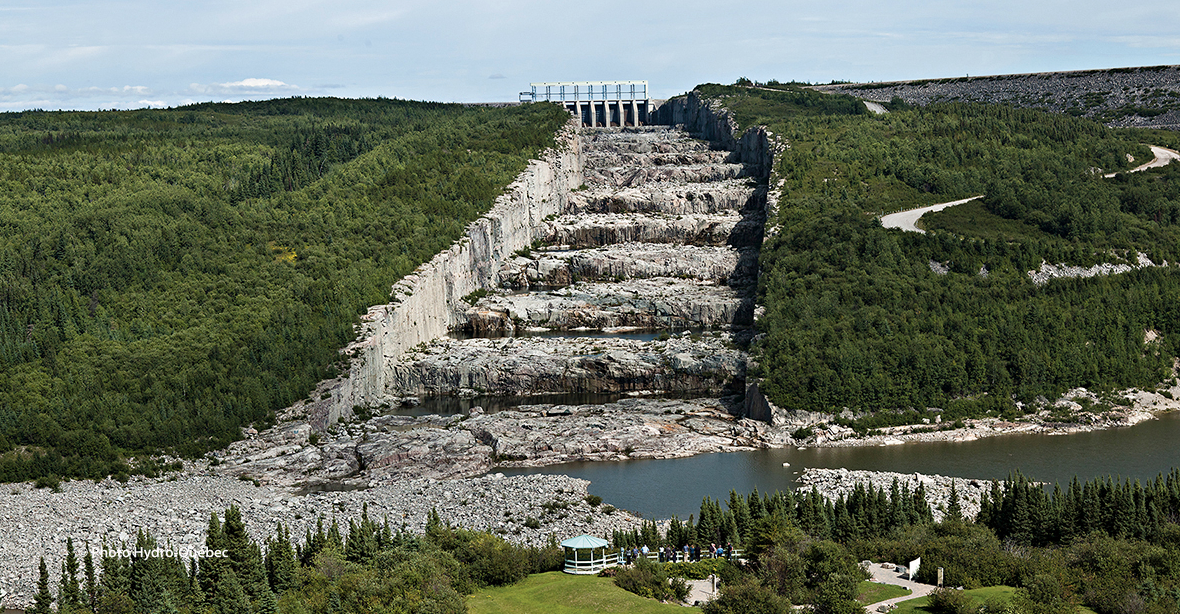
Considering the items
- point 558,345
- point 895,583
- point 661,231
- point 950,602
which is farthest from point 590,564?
point 661,231

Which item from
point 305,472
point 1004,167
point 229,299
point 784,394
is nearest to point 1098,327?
point 784,394

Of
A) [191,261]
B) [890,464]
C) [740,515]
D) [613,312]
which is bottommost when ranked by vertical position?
[890,464]

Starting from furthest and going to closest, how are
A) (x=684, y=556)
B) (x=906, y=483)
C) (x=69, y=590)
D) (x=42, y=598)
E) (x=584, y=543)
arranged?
1. (x=906, y=483)
2. (x=684, y=556)
3. (x=584, y=543)
4. (x=69, y=590)
5. (x=42, y=598)

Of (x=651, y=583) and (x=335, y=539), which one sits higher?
(x=651, y=583)

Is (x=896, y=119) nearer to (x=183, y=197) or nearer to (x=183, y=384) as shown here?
(x=183, y=197)

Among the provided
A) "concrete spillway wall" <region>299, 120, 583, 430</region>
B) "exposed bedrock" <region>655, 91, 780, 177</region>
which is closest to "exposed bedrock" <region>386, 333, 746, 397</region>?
"concrete spillway wall" <region>299, 120, 583, 430</region>

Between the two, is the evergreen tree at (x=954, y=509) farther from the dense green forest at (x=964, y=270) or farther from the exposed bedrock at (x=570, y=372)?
the exposed bedrock at (x=570, y=372)

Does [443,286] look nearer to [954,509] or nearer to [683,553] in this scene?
[954,509]
